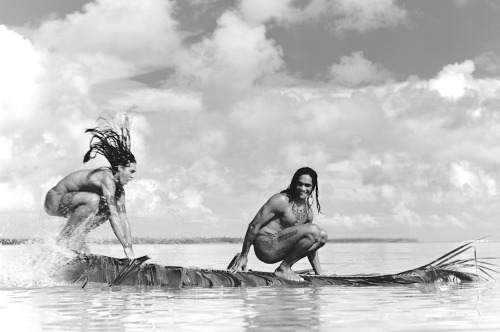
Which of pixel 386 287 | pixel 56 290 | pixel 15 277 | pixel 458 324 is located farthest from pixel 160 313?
pixel 15 277

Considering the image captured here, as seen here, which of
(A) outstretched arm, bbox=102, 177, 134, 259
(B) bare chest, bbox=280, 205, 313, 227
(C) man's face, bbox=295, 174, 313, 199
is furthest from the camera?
(A) outstretched arm, bbox=102, 177, 134, 259

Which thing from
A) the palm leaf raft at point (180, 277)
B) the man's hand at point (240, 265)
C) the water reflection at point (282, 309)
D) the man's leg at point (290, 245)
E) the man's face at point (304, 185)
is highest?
the man's face at point (304, 185)

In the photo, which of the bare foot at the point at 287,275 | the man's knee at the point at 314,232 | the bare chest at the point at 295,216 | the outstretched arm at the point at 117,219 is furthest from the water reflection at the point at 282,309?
the outstretched arm at the point at 117,219

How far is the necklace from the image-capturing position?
35.3ft

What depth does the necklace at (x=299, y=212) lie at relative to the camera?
35.3ft

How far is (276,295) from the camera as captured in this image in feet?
30.1

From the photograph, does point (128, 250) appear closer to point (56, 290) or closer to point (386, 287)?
point (56, 290)

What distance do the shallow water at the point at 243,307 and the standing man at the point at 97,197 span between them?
0.60m

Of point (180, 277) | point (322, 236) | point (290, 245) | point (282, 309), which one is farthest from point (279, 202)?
point (282, 309)

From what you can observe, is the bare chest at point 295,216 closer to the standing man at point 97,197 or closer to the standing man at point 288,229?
the standing man at point 288,229

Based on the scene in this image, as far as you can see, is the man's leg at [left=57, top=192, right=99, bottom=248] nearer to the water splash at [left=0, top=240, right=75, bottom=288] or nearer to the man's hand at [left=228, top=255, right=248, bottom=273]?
the water splash at [left=0, top=240, right=75, bottom=288]

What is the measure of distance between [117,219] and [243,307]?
3.82m

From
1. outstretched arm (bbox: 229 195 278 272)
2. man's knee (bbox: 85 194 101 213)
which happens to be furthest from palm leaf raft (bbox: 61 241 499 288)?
man's knee (bbox: 85 194 101 213)

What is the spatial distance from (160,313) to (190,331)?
1371mm
